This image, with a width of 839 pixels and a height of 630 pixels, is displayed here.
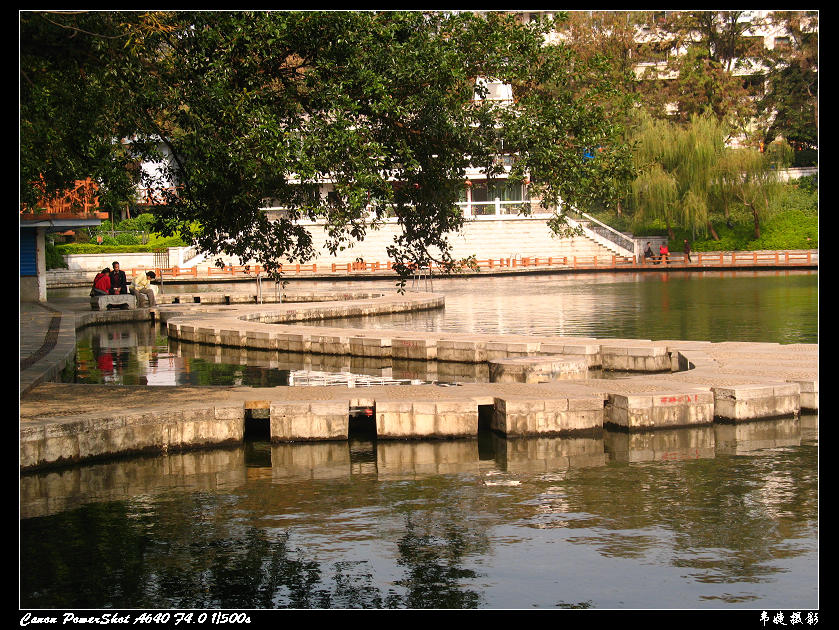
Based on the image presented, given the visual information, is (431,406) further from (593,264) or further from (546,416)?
(593,264)

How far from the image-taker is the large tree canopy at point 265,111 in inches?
446

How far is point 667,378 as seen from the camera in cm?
1475

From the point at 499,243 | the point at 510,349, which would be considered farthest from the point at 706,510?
the point at 499,243

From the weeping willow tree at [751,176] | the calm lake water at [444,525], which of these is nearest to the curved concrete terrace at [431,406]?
the calm lake water at [444,525]

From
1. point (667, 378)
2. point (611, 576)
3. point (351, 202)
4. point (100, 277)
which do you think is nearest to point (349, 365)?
point (667, 378)

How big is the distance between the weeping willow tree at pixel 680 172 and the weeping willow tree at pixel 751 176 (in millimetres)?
444

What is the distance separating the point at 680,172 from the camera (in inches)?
2260

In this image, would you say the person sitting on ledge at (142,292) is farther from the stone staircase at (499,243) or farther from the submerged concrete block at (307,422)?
the stone staircase at (499,243)

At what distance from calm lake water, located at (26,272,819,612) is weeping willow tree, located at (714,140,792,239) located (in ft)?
151

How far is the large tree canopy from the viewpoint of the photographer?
11.3 metres

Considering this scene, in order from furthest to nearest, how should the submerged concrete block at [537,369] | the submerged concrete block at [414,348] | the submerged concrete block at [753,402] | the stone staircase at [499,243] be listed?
the stone staircase at [499,243], the submerged concrete block at [414,348], the submerged concrete block at [537,369], the submerged concrete block at [753,402]

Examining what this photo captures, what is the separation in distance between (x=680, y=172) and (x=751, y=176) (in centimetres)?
404

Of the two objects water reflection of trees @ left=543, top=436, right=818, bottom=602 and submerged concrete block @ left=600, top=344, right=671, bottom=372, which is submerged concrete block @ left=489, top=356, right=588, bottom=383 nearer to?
submerged concrete block @ left=600, top=344, right=671, bottom=372

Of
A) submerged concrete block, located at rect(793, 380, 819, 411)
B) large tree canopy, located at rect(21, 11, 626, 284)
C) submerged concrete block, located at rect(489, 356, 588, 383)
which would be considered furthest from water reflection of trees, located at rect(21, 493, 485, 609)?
submerged concrete block, located at rect(489, 356, 588, 383)
